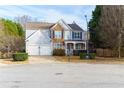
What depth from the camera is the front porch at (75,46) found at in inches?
948

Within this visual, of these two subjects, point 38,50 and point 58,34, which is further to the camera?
point 58,34

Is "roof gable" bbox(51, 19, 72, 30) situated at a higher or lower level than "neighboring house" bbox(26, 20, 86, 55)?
higher

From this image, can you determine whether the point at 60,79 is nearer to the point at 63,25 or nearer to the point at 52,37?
the point at 52,37

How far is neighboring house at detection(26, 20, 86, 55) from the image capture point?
25.3 m

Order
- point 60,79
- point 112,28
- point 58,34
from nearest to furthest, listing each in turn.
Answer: point 60,79, point 112,28, point 58,34

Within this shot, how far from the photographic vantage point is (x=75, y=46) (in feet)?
83.3

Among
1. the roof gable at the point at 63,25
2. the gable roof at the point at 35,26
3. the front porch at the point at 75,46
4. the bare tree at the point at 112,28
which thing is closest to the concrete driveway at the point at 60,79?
the bare tree at the point at 112,28

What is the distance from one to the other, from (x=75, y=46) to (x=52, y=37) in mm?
3747

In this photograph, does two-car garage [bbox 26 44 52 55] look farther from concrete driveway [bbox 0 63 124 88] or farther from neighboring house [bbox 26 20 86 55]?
concrete driveway [bbox 0 63 124 88]

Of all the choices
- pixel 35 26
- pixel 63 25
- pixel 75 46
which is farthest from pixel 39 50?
pixel 63 25

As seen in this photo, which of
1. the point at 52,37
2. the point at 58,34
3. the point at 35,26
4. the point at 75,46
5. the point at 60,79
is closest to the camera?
the point at 60,79

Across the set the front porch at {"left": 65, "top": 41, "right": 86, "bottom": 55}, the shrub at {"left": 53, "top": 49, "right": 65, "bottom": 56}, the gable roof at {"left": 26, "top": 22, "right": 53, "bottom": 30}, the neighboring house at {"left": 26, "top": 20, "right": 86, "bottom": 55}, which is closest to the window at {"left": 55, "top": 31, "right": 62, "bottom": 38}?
the neighboring house at {"left": 26, "top": 20, "right": 86, "bottom": 55}

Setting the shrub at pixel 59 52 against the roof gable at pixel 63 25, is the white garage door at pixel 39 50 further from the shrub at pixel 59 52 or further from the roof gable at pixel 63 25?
the roof gable at pixel 63 25
